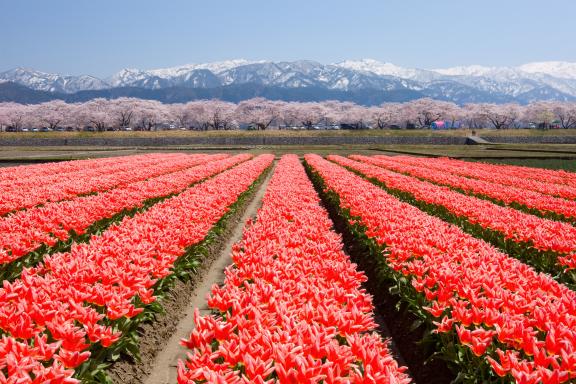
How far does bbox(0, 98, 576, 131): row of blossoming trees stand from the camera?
120 meters

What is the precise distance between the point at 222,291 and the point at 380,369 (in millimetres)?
2046

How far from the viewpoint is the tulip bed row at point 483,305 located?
12.0ft

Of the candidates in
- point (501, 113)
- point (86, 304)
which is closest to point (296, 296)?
point (86, 304)

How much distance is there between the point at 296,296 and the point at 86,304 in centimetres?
233

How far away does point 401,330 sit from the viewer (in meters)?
6.66

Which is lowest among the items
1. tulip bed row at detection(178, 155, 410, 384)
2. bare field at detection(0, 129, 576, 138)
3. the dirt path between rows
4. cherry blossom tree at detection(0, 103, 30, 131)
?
the dirt path between rows

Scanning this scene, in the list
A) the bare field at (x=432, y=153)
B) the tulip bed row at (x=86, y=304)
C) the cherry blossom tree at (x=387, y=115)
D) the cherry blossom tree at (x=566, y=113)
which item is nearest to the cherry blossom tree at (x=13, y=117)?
the bare field at (x=432, y=153)

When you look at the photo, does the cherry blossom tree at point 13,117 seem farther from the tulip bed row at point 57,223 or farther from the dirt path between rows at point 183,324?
the dirt path between rows at point 183,324

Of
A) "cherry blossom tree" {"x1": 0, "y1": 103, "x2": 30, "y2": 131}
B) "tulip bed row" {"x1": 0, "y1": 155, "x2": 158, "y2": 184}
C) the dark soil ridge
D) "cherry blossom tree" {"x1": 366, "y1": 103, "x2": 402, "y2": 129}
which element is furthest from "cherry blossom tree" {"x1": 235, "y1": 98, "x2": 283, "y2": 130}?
the dark soil ridge

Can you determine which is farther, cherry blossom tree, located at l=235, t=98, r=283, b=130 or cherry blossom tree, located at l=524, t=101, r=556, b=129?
cherry blossom tree, located at l=235, t=98, r=283, b=130

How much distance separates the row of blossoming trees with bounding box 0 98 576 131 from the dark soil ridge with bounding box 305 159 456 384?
115 metres

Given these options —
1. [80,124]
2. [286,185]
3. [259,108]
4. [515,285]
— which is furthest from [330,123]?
[515,285]

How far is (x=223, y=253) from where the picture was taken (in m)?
11.6

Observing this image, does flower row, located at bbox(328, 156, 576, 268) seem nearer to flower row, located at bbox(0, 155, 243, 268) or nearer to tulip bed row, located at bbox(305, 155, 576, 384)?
tulip bed row, located at bbox(305, 155, 576, 384)
